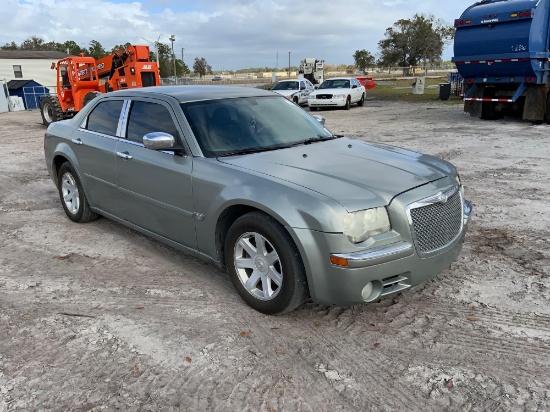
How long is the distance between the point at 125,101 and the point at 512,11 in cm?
1302

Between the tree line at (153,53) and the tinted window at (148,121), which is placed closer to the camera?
the tinted window at (148,121)

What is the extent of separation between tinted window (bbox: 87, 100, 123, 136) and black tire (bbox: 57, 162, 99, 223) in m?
0.70

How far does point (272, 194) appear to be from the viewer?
343 centimetres

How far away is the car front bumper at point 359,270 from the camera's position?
3.19 m

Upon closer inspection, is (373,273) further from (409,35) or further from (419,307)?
(409,35)

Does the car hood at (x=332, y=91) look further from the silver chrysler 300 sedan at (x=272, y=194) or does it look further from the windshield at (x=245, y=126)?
the windshield at (x=245, y=126)

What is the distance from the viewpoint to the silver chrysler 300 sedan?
3.25 m

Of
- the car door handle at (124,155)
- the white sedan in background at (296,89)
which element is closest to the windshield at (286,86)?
the white sedan in background at (296,89)

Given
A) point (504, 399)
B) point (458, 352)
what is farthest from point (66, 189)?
point (504, 399)

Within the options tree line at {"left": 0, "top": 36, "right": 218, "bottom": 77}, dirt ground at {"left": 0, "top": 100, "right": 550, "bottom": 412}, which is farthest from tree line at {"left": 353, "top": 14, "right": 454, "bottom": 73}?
dirt ground at {"left": 0, "top": 100, "right": 550, "bottom": 412}

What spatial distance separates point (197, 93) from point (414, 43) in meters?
64.9

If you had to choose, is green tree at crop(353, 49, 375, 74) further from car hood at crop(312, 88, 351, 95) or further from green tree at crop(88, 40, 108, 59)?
car hood at crop(312, 88, 351, 95)

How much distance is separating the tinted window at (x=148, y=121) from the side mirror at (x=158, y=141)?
0.22 m

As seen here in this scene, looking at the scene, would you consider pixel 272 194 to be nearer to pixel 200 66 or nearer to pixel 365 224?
→ pixel 365 224
